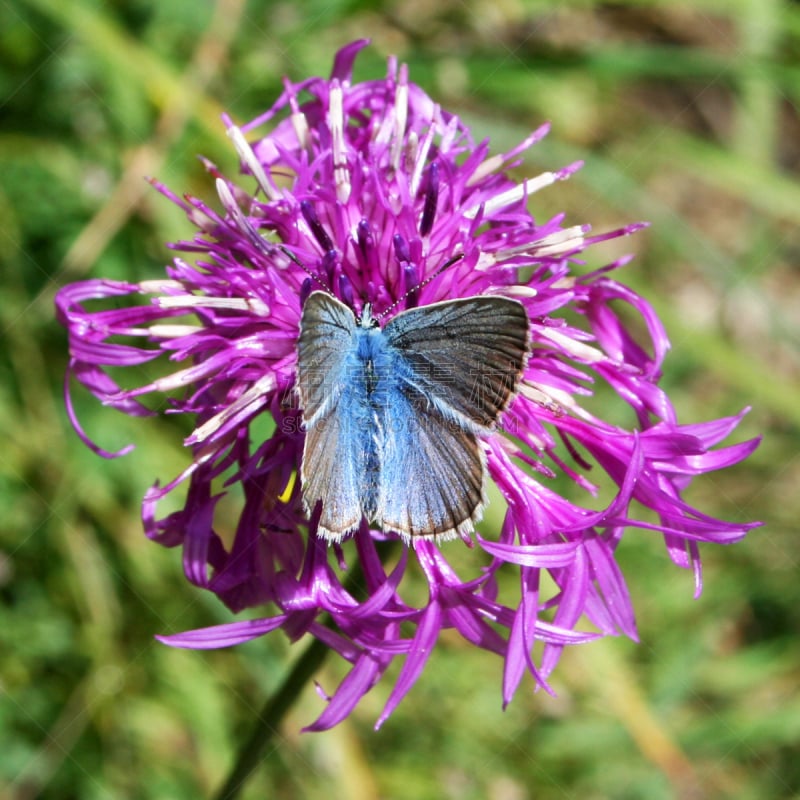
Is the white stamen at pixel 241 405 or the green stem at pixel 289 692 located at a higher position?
the white stamen at pixel 241 405

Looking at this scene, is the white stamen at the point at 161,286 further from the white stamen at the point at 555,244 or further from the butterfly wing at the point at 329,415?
the white stamen at the point at 555,244

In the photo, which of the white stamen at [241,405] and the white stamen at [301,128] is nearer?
the white stamen at [241,405]

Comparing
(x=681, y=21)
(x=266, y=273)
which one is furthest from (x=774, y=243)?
(x=266, y=273)

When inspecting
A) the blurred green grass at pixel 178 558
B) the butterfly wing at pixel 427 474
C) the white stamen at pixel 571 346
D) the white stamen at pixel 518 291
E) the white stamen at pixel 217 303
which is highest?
the white stamen at pixel 518 291

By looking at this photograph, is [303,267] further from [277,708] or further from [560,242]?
[277,708]

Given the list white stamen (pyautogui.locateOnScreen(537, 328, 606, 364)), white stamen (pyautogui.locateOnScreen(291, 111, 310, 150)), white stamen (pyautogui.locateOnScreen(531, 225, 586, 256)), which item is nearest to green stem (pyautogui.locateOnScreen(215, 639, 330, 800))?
white stamen (pyautogui.locateOnScreen(537, 328, 606, 364))

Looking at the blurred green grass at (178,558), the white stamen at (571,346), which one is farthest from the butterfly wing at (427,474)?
the blurred green grass at (178,558)

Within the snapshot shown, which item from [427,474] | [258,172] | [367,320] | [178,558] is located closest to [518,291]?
[367,320]

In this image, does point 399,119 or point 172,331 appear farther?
point 399,119
